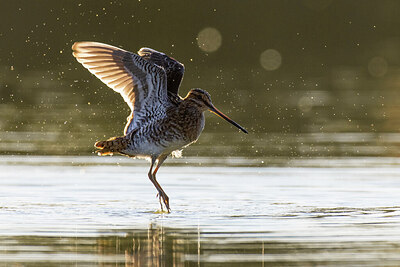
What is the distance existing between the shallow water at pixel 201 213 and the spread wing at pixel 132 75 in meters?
1.04

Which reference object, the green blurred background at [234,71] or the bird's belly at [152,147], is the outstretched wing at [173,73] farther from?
the green blurred background at [234,71]

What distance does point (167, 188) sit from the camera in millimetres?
12523

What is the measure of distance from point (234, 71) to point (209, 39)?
204 inches

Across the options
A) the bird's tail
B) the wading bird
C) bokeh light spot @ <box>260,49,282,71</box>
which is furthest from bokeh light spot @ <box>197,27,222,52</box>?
the bird's tail

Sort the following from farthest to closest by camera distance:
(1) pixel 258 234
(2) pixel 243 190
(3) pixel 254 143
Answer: (3) pixel 254 143 < (2) pixel 243 190 < (1) pixel 258 234

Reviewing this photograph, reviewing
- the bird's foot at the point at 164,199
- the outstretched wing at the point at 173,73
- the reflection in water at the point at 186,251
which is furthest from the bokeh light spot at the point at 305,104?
the reflection in water at the point at 186,251

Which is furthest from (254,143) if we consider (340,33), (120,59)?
(340,33)

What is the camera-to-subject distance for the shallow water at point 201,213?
322 inches

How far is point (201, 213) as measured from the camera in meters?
10.5

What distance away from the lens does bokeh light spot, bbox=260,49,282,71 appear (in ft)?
93.6

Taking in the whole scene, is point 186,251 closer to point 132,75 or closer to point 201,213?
point 201,213

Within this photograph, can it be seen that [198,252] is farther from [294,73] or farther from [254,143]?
[294,73]

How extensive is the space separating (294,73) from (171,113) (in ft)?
50.2

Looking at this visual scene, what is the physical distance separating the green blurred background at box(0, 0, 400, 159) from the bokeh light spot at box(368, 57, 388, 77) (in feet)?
0.19
